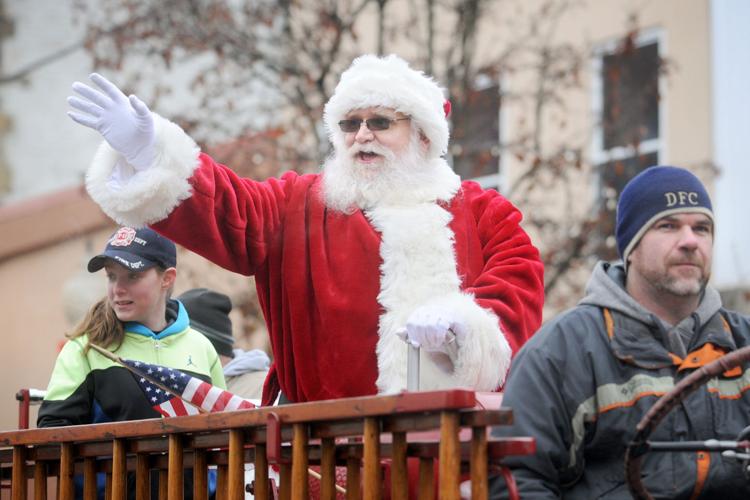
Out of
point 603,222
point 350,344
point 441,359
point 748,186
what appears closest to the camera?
point 441,359

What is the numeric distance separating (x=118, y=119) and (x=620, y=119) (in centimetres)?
632

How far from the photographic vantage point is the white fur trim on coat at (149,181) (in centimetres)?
454

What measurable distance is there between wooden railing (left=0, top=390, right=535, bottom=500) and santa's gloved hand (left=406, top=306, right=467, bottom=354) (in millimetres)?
463

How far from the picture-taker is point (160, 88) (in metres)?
10.0

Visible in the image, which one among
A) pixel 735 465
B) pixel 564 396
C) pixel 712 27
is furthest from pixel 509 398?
pixel 712 27

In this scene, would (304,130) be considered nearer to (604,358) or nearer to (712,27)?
(712,27)

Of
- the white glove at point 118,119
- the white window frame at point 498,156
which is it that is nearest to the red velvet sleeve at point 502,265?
the white glove at point 118,119

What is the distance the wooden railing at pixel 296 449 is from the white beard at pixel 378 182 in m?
1.15

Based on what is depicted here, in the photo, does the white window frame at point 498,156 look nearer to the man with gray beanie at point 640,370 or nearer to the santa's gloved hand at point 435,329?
the santa's gloved hand at point 435,329

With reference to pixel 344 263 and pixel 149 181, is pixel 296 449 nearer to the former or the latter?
pixel 149 181

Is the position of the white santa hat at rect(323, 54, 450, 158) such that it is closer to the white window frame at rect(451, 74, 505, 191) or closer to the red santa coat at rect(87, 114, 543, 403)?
the red santa coat at rect(87, 114, 543, 403)

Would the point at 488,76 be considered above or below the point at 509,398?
above

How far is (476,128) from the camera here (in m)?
10.3

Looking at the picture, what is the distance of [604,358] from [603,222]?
573cm
